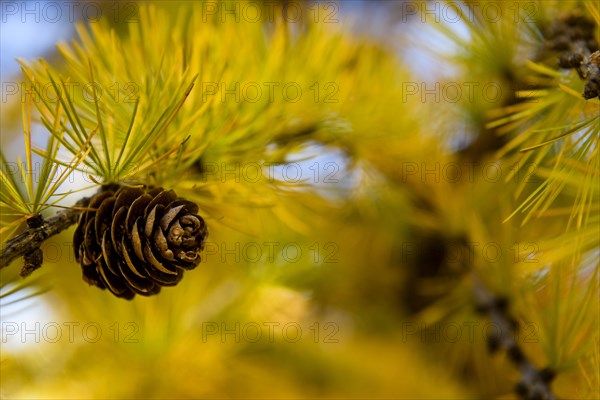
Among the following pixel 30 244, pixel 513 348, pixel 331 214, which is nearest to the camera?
pixel 30 244

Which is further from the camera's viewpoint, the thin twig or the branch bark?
the thin twig

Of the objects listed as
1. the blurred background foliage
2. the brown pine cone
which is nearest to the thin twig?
the blurred background foliage

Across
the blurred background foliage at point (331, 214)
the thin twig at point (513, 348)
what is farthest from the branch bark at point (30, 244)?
the thin twig at point (513, 348)

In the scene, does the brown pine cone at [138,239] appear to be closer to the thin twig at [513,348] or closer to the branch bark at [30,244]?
the branch bark at [30,244]

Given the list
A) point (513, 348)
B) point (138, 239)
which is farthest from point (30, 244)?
point (513, 348)

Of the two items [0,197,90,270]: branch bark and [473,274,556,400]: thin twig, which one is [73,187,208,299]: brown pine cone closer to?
[0,197,90,270]: branch bark

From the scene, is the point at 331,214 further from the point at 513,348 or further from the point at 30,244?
the point at 30,244
